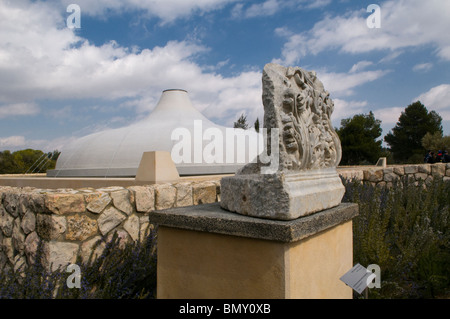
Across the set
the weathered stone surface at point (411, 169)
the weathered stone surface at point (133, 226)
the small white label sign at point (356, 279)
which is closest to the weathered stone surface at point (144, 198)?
the weathered stone surface at point (133, 226)

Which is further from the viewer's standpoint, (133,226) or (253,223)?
(133,226)

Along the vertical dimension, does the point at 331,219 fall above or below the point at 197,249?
above

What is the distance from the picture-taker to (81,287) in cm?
258

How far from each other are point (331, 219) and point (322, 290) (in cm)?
44

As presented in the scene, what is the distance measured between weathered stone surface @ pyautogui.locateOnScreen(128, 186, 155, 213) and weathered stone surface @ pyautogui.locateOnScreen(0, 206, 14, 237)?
4.21 feet

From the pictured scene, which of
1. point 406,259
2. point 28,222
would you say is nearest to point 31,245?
point 28,222

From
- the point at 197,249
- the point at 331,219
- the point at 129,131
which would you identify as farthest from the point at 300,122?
the point at 129,131

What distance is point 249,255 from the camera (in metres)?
1.83

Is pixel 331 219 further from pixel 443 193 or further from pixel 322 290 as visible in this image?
pixel 443 193

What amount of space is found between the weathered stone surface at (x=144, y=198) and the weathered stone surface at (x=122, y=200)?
84 mm

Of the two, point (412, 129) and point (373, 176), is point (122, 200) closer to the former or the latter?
point (373, 176)

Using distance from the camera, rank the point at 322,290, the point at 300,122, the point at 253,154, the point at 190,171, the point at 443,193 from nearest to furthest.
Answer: the point at 322,290
the point at 300,122
the point at 443,193
the point at 190,171
the point at 253,154

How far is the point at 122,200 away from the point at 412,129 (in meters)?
37.3

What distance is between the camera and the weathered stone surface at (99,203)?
124 inches
